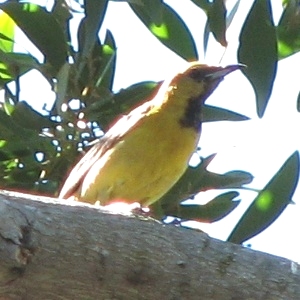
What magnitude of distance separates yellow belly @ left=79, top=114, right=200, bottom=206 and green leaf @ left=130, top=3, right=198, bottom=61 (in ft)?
1.16

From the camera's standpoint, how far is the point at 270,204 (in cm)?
224

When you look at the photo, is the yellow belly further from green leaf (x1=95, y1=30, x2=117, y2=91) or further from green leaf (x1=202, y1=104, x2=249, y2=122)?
green leaf (x1=95, y1=30, x2=117, y2=91)

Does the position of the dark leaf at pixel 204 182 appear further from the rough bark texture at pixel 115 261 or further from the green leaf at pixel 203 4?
the rough bark texture at pixel 115 261

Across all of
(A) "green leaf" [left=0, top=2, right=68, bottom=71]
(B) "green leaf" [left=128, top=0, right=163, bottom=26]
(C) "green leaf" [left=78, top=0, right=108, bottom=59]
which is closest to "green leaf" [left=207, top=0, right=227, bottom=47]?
(B) "green leaf" [left=128, top=0, right=163, bottom=26]

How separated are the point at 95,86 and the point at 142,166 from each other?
38 centimetres

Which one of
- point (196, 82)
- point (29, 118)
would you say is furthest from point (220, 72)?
point (29, 118)

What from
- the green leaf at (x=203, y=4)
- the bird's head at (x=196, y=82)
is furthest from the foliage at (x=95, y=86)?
the bird's head at (x=196, y=82)

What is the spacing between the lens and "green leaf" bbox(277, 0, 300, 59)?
2283mm

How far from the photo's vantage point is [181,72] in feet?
9.64

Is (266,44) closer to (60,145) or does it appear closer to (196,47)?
(196,47)

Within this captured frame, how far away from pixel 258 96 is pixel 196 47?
0.26 m

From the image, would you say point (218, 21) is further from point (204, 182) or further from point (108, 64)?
point (204, 182)

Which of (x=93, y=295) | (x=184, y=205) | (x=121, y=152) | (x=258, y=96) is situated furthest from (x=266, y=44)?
(x=93, y=295)

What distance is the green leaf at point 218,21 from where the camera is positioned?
2.16 metres
